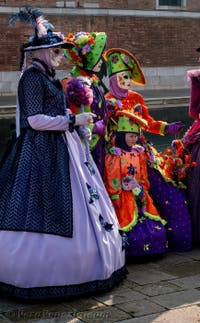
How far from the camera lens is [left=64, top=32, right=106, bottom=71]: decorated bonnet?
202 inches

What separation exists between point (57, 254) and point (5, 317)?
0.50 metres

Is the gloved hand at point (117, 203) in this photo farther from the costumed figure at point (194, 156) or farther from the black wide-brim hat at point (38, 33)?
the black wide-brim hat at point (38, 33)

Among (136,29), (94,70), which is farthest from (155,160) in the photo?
(136,29)

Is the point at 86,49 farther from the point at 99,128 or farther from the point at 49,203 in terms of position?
the point at 49,203

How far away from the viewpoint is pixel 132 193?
17.7ft

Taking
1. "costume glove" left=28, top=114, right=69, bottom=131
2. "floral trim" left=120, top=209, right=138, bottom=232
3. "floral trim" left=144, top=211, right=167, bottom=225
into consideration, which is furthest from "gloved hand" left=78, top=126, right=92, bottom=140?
"floral trim" left=144, top=211, right=167, bottom=225

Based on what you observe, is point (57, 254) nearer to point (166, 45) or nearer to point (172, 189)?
point (172, 189)

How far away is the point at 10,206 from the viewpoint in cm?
445

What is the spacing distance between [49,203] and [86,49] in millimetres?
1306

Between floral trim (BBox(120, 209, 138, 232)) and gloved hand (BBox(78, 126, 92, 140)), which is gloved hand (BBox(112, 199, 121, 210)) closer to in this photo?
floral trim (BBox(120, 209, 138, 232))

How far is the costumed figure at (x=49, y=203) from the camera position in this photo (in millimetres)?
4336

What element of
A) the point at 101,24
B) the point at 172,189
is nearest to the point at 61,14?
the point at 101,24

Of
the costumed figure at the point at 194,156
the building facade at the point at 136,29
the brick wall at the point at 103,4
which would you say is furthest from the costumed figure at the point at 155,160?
the brick wall at the point at 103,4

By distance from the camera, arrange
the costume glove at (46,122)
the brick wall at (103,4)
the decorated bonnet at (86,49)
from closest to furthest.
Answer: the costume glove at (46,122) < the decorated bonnet at (86,49) < the brick wall at (103,4)
